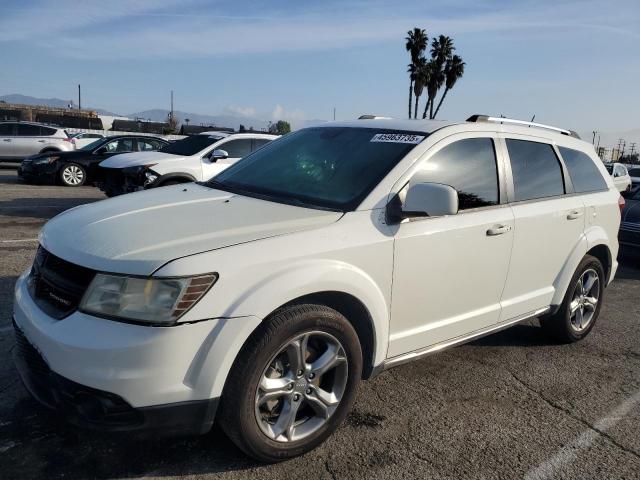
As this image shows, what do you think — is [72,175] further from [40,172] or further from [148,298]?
[148,298]

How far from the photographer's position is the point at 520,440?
3.17 m

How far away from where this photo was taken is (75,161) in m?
14.2

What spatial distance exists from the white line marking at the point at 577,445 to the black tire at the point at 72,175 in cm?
1374

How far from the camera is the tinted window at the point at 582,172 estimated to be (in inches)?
181

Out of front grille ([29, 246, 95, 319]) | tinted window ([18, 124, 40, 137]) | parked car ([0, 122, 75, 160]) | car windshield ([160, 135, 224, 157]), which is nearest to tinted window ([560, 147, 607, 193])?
front grille ([29, 246, 95, 319])

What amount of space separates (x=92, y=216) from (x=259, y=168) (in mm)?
1274

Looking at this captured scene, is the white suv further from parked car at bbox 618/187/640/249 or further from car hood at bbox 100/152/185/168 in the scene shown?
car hood at bbox 100/152/185/168

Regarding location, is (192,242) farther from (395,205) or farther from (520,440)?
(520,440)

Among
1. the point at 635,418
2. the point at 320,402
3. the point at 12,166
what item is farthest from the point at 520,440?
the point at 12,166

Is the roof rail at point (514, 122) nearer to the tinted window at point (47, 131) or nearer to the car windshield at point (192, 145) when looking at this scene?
the car windshield at point (192, 145)

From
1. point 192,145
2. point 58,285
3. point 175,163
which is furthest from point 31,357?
point 192,145

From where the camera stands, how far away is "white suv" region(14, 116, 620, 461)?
2348mm

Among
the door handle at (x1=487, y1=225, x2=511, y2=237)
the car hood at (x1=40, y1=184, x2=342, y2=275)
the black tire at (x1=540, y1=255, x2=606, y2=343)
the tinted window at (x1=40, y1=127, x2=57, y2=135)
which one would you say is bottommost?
the black tire at (x1=540, y1=255, x2=606, y2=343)

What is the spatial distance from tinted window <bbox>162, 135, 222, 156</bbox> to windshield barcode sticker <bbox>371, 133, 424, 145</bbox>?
22.0 ft
